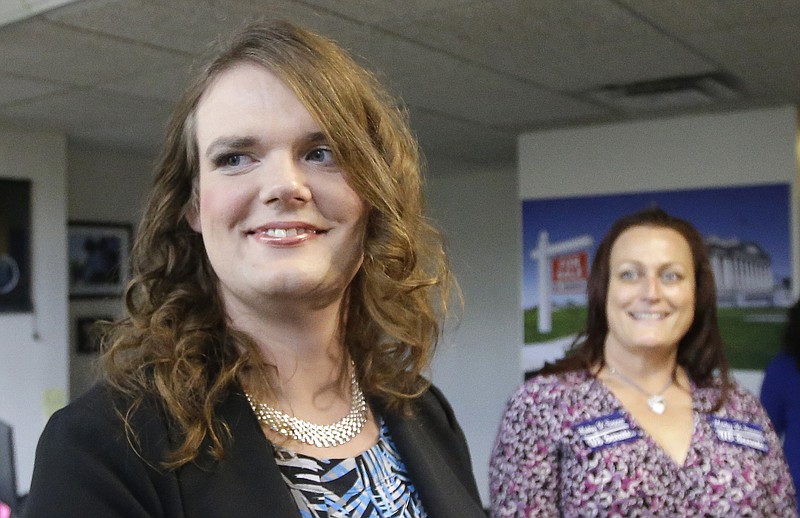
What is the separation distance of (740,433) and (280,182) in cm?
155

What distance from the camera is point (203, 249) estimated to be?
3.44 feet

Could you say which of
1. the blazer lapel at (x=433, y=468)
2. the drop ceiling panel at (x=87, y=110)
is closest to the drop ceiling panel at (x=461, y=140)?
the drop ceiling panel at (x=87, y=110)

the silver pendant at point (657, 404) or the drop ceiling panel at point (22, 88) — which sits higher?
the drop ceiling panel at point (22, 88)

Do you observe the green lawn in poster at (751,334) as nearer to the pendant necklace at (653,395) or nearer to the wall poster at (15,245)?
the pendant necklace at (653,395)

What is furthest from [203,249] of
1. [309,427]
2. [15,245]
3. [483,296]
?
[483,296]

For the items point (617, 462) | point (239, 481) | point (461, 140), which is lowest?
point (617, 462)

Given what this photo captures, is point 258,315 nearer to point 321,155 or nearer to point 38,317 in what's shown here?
point 321,155

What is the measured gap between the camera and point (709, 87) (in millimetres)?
3490

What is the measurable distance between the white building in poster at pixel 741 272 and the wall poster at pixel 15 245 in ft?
12.1

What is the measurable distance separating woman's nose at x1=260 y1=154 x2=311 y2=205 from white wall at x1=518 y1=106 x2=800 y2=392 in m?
3.56

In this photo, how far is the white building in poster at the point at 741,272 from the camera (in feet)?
12.8

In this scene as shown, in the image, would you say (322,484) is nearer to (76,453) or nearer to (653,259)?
(76,453)

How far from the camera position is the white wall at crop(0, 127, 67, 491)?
14.9 feet

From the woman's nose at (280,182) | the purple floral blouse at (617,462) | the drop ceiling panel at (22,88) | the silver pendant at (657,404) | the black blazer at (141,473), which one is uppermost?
the drop ceiling panel at (22,88)
